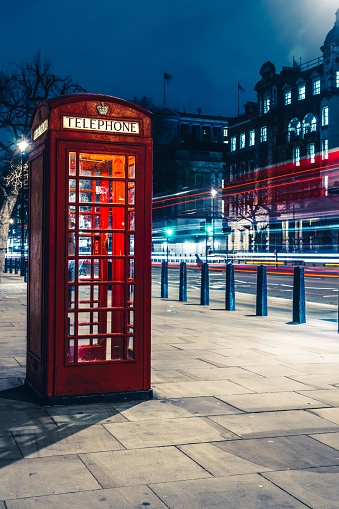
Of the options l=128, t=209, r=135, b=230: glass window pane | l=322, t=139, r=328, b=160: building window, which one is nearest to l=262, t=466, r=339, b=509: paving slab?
l=128, t=209, r=135, b=230: glass window pane

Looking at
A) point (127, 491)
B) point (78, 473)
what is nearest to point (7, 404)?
point (78, 473)

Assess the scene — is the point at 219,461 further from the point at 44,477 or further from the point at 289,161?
the point at 289,161

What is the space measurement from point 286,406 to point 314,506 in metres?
2.31

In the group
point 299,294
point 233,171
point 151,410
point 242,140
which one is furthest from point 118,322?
point 233,171

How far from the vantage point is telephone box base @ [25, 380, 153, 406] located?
19.9ft

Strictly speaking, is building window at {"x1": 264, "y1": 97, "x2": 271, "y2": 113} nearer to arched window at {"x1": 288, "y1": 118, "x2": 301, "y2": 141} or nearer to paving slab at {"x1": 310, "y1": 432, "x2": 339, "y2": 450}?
arched window at {"x1": 288, "y1": 118, "x2": 301, "y2": 141}

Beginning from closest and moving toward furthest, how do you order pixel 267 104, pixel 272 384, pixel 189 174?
pixel 272 384 < pixel 267 104 < pixel 189 174

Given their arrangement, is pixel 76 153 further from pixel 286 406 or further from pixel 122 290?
pixel 286 406

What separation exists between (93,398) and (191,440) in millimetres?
1452

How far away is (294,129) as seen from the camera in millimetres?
58156

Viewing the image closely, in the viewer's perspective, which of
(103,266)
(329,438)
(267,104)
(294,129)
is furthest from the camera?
(267,104)

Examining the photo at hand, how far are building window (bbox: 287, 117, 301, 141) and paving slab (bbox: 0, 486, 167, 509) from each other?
55386 mm

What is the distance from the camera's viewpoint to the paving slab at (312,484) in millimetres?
3828

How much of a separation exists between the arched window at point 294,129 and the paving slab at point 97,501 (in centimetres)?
5539
